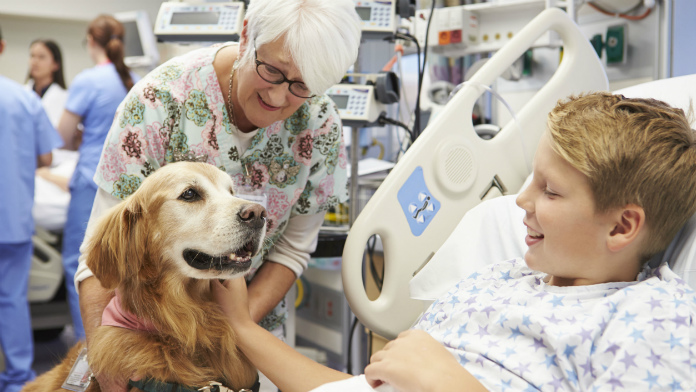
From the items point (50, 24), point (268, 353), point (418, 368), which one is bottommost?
point (268, 353)

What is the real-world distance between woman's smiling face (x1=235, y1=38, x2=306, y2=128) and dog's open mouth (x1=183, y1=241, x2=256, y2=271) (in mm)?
340

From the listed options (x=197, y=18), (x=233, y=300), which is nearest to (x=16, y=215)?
(x=197, y=18)

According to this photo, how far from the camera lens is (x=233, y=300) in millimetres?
1414

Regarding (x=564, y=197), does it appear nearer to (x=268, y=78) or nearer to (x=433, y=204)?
(x=433, y=204)

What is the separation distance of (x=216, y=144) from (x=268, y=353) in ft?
1.80

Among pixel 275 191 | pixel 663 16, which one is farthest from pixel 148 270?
pixel 663 16

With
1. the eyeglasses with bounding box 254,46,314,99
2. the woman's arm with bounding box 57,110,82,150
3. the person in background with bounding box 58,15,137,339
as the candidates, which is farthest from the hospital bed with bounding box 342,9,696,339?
the woman's arm with bounding box 57,110,82,150

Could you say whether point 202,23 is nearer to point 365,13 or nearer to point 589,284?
point 365,13

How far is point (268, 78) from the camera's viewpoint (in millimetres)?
1408

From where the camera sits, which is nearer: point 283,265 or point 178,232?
point 178,232

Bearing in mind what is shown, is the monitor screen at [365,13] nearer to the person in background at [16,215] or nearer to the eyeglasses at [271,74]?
the eyeglasses at [271,74]

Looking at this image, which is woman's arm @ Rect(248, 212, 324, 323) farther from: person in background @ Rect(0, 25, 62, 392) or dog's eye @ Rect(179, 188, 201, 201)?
person in background @ Rect(0, 25, 62, 392)

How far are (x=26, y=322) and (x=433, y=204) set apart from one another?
2885mm

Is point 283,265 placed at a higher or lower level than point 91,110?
lower
